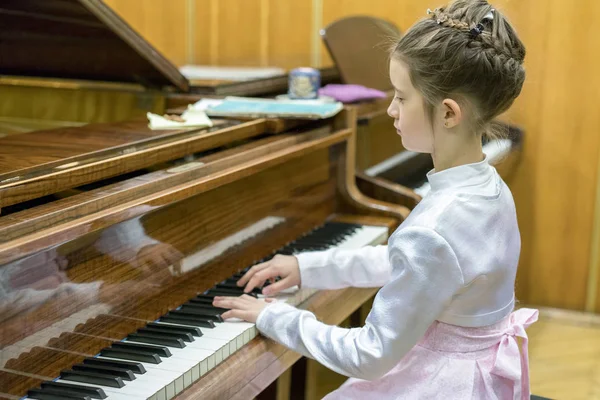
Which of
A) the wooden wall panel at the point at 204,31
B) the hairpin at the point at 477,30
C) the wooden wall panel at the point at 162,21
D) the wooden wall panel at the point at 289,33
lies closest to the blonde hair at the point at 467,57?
the hairpin at the point at 477,30

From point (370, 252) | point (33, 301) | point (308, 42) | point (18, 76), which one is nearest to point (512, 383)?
point (370, 252)

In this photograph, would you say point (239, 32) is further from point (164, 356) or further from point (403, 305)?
point (403, 305)

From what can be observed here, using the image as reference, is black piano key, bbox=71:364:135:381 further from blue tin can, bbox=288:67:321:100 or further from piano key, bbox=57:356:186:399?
blue tin can, bbox=288:67:321:100

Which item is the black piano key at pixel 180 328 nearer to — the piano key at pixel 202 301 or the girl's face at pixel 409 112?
the piano key at pixel 202 301

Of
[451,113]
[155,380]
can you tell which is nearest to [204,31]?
[451,113]

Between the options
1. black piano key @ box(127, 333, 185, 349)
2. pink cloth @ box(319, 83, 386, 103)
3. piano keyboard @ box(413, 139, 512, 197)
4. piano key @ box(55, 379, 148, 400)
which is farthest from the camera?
piano keyboard @ box(413, 139, 512, 197)

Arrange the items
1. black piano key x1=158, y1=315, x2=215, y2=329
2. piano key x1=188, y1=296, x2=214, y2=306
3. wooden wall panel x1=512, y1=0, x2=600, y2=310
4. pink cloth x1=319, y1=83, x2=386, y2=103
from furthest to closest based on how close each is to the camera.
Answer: wooden wall panel x1=512, y1=0, x2=600, y2=310, pink cloth x1=319, y1=83, x2=386, y2=103, piano key x1=188, y1=296, x2=214, y2=306, black piano key x1=158, y1=315, x2=215, y2=329

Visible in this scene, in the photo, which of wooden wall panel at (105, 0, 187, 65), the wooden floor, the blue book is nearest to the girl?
the blue book

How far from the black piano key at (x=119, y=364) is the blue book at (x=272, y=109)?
1070 mm

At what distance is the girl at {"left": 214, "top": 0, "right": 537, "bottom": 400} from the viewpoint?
1.50 m

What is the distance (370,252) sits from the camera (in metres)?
1.98

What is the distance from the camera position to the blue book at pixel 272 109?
2.49 meters

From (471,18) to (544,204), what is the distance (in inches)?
125

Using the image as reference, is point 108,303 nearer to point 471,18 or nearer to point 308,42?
point 471,18
